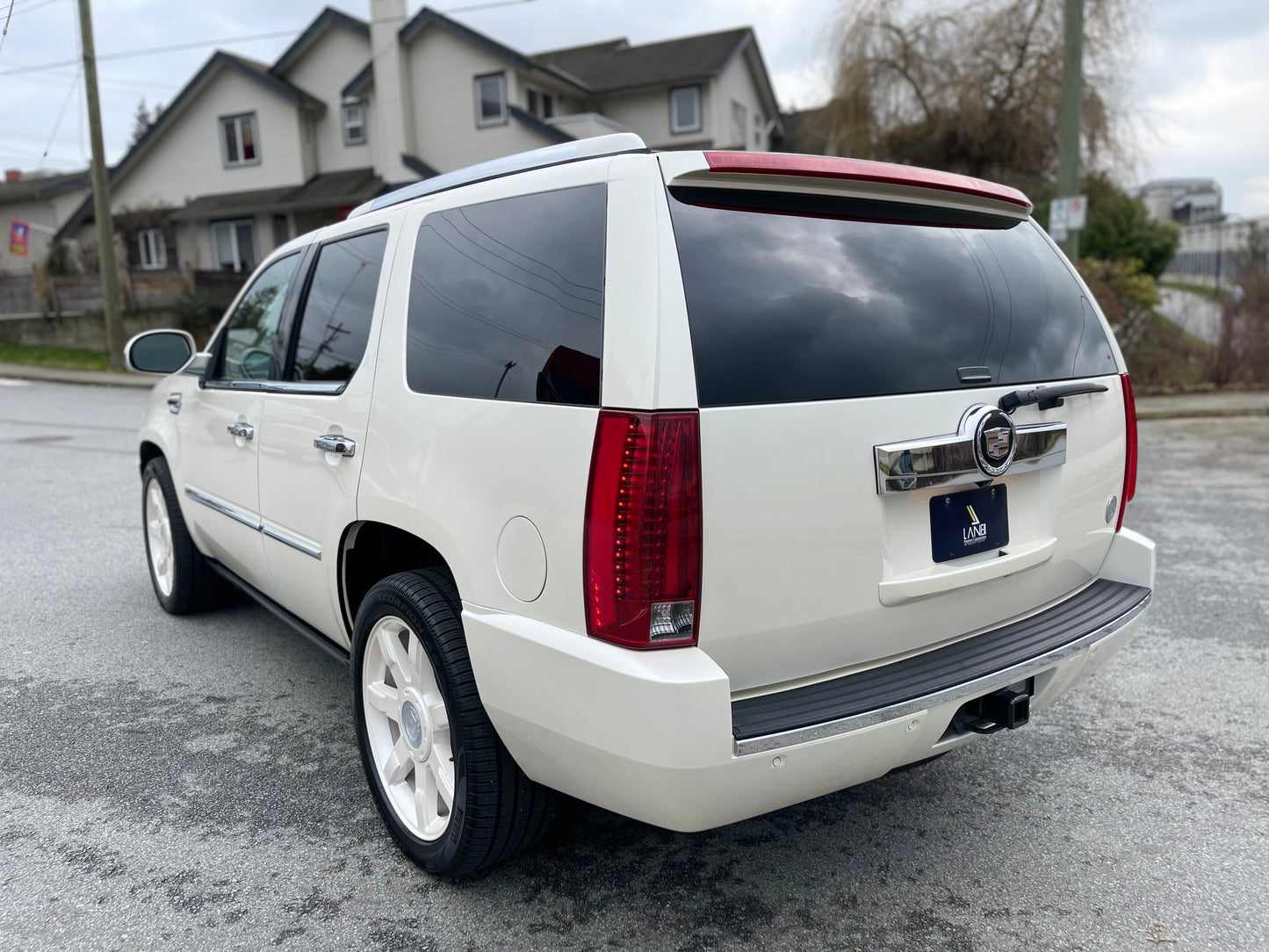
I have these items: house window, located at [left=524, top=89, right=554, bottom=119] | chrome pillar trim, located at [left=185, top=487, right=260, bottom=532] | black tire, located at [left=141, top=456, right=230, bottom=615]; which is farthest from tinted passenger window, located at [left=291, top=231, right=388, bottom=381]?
house window, located at [left=524, top=89, right=554, bottom=119]

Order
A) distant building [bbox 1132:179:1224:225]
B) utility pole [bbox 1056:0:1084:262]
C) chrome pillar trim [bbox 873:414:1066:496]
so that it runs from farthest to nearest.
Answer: distant building [bbox 1132:179:1224:225]
utility pole [bbox 1056:0:1084:262]
chrome pillar trim [bbox 873:414:1066:496]

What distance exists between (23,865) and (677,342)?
2443 mm

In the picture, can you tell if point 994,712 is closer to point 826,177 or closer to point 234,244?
point 826,177

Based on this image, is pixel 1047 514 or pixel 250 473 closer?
pixel 1047 514

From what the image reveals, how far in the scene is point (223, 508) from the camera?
4176mm

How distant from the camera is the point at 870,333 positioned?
2.48 meters

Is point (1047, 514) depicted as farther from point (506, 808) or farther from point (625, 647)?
point (506, 808)

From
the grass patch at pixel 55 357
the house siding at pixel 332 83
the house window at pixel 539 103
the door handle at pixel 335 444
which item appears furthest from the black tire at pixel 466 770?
the house siding at pixel 332 83

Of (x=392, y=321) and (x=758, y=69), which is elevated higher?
(x=758, y=69)

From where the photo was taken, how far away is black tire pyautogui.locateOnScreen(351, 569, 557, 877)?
2.52 meters

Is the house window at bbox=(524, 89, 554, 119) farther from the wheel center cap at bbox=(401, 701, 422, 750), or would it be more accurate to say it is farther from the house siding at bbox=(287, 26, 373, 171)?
the wheel center cap at bbox=(401, 701, 422, 750)

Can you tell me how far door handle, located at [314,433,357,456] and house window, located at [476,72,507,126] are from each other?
26833 millimetres

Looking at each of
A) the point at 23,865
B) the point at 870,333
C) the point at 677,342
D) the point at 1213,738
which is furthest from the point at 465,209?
the point at 1213,738

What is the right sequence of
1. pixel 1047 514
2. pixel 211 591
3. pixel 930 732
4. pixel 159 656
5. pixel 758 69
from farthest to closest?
1. pixel 758 69
2. pixel 211 591
3. pixel 159 656
4. pixel 1047 514
5. pixel 930 732
